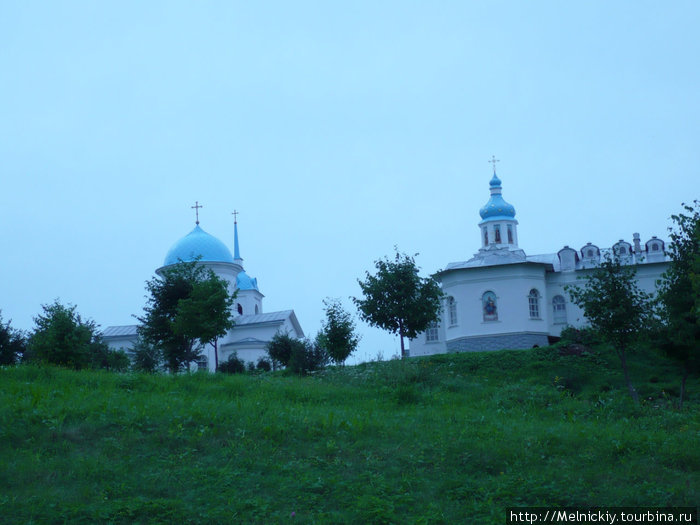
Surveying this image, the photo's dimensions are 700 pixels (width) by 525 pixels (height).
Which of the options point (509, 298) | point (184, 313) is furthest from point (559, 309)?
point (184, 313)

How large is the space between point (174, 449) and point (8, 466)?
7.21 feet

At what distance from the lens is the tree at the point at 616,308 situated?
20.1m

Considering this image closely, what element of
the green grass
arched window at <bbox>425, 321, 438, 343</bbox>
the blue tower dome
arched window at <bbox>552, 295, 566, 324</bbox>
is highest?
the blue tower dome

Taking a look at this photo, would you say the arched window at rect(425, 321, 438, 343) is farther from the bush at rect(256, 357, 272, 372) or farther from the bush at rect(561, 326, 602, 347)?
the bush at rect(561, 326, 602, 347)

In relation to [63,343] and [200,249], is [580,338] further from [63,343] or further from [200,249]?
[200,249]

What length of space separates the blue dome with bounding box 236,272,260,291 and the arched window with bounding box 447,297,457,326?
16047 millimetres

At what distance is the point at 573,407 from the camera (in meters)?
16.3

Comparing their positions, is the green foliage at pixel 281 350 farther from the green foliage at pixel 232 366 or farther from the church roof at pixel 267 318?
the church roof at pixel 267 318

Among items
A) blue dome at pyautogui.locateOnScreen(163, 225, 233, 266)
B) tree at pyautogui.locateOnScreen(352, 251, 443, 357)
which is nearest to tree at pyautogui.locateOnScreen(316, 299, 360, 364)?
tree at pyautogui.locateOnScreen(352, 251, 443, 357)

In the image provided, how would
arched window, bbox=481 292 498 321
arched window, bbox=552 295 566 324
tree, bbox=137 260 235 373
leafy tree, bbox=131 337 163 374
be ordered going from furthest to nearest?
arched window, bbox=552 295 566 324
arched window, bbox=481 292 498 321
leafy tree, bbox=131 337 163 374
tree, bbox=137 260 235 373

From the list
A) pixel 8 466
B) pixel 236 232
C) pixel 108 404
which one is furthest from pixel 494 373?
pixel 236 232

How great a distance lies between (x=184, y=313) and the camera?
2488 centimetres

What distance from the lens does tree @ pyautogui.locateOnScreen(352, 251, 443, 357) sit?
29453 mm

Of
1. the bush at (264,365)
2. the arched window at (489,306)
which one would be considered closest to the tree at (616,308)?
the arched window at (489,306)
